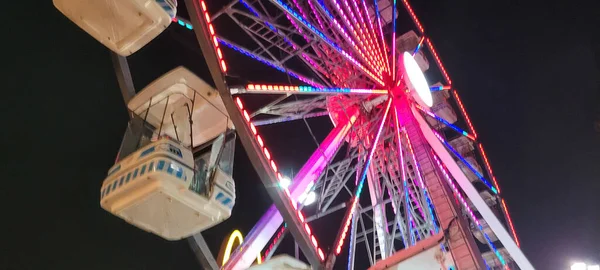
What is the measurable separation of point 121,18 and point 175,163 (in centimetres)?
112

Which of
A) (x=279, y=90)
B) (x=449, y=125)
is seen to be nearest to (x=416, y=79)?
(x=449, y=125)

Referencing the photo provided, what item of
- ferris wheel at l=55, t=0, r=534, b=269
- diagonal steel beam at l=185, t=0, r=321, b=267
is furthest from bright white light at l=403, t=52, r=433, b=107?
diagonal steel beam at l=185, t=0, r=321, b=267

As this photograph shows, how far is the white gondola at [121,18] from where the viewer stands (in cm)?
366

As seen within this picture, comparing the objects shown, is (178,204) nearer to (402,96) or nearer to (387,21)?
(402,96)

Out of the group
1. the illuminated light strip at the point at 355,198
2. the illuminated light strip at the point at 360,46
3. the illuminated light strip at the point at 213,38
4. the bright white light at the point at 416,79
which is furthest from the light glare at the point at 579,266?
the illuminated light strip at the point at 213,38

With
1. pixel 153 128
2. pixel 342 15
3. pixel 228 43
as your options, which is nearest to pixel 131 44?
pixel 153 128

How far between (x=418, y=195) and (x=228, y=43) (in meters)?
4.85

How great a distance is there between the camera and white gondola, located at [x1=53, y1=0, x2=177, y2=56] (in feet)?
12.0

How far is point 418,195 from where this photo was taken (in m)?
9.80

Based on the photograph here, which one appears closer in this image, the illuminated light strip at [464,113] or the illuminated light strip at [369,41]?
the illuminated light strip at [369,41]

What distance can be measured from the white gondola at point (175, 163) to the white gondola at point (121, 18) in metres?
0.46

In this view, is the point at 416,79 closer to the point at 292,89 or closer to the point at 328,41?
the point at 328,41

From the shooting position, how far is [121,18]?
376 centimetres

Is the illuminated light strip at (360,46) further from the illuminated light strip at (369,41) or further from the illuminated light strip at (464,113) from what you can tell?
the illuminated light strip at (464,113)
